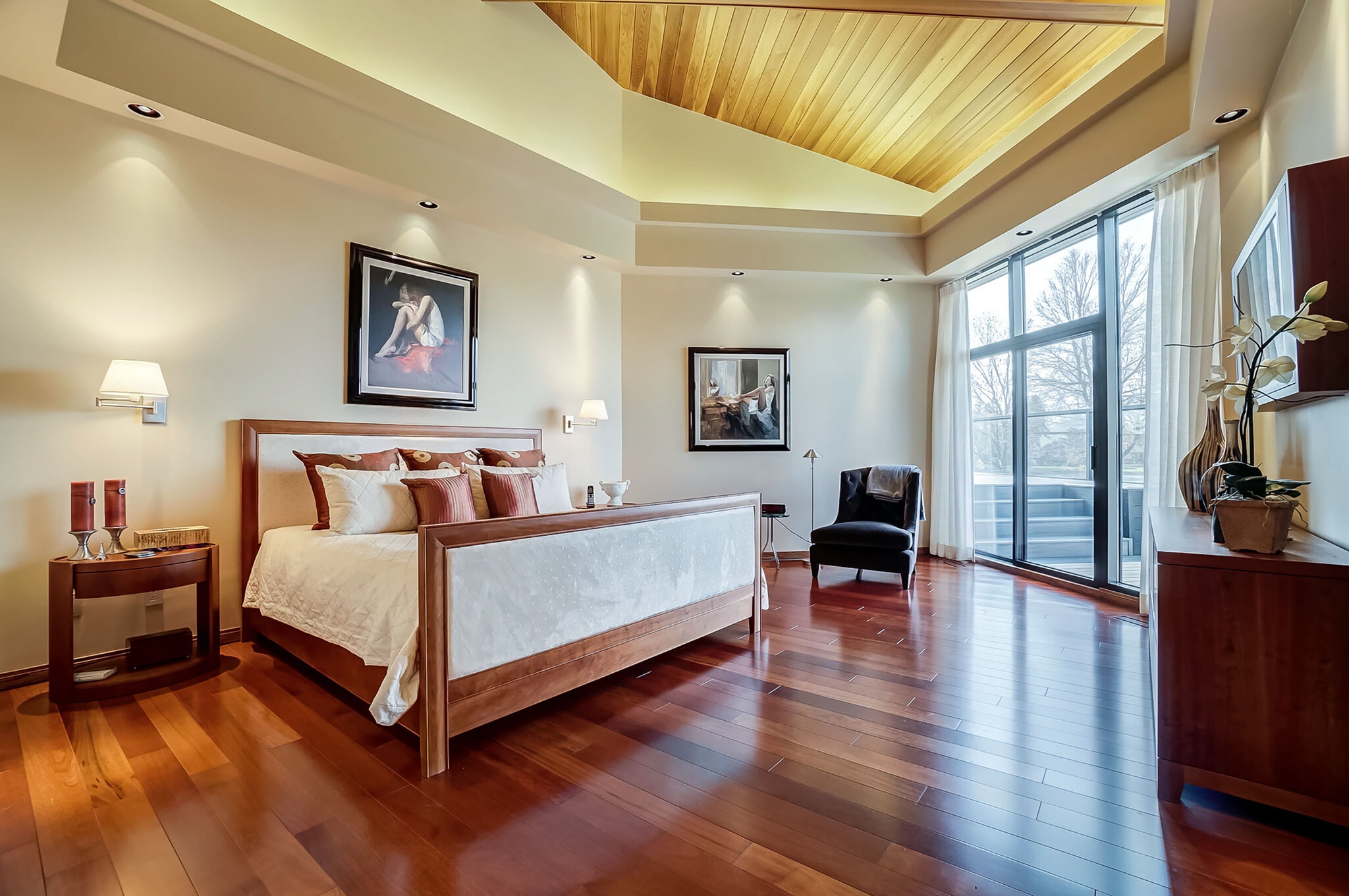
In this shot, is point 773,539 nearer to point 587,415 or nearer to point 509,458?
point 587,415

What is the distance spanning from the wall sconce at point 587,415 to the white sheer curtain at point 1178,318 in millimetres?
4044

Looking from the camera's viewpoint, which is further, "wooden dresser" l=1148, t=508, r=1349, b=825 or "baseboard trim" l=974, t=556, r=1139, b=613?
"baseboard trim" l=974, t=556, r=1139, b=613

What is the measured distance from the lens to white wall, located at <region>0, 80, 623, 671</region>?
293 centimetres

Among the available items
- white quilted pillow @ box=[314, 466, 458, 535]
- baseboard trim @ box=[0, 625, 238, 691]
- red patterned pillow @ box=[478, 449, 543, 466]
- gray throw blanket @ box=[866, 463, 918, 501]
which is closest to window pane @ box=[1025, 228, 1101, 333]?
gray throw blanket @ box=[866, 463, 918, 501]

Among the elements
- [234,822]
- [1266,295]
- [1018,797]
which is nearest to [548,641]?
[234,822]

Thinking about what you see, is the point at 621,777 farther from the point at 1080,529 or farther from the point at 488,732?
the point at 1080,529

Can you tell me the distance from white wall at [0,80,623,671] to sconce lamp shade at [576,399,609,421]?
139 cm

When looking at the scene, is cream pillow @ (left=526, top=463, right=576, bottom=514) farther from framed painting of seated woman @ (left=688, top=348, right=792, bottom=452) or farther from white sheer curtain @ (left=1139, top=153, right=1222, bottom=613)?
white sheer curtain @ (left=1139, top=153, right=1222, bottom=613)

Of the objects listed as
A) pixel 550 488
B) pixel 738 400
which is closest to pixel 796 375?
pixel 738 400

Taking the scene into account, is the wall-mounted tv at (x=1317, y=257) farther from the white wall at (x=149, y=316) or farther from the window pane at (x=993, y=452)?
the white wall at (x=149, y=316)

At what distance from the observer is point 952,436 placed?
6152 mm

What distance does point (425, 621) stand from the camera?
2.09m

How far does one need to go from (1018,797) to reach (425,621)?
2.04m

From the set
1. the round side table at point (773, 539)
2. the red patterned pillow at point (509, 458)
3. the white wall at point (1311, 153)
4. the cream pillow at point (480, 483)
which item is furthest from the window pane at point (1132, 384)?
the red patterned pillow at point (509, 458)
